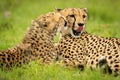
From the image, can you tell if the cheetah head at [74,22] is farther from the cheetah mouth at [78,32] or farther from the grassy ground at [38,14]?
the grassy ground at [38,14]

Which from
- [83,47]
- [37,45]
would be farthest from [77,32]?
[37,45]

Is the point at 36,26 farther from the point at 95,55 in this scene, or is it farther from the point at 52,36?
the point at 95,55

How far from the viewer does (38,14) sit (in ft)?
47.1

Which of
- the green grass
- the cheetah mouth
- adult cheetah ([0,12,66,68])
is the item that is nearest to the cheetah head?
the cheetah mouth

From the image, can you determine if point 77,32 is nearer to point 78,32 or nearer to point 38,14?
point 78,32

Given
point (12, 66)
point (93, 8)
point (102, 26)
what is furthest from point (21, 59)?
point (93, 8)

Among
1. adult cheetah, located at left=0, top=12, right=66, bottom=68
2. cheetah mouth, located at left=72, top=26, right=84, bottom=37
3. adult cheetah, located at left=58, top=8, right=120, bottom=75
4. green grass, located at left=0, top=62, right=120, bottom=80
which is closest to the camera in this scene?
green grass, located at left=0, top=62, right=120, bottom=80

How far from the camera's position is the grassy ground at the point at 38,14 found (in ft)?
25.3

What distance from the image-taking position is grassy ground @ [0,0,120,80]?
7.73 metres

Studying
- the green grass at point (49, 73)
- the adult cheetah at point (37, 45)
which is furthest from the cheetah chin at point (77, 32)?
the green grass at point (49, 73)

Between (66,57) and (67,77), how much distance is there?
76 cm

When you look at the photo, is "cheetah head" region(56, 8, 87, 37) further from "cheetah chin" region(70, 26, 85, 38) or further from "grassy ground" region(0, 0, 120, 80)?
"grassy ground" region(0, 0, 120, 80)

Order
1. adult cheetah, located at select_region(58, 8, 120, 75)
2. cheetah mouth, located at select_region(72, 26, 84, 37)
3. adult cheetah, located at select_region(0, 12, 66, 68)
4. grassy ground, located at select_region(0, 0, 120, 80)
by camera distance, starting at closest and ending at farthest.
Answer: grassy ground, located at select_region(0, 0, 120, 80) < adult cheetah, located at select_region(0, 12, 66, 68) < adult cheetah, located at select_region(58, 8, 120, 75) < cheetah mouth, located at select_region(72, 26, 84, 37)

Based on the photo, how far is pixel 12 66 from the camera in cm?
790
